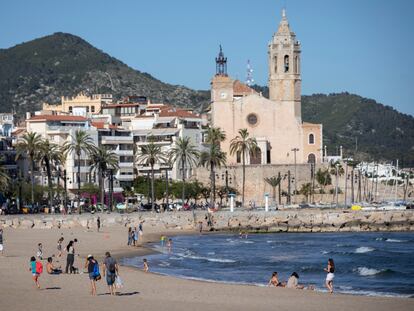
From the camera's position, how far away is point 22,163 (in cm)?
11825

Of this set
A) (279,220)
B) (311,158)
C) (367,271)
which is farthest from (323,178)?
(367,271)

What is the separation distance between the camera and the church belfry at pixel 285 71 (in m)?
130

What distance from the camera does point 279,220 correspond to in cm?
9231

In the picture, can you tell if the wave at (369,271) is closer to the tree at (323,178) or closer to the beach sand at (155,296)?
the beach sand at (155,296)

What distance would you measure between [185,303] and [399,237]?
166 ft

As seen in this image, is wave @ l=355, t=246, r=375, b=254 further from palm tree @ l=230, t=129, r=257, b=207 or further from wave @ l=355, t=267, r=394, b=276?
palm tree @ l=230, t=129, r=257, b=207

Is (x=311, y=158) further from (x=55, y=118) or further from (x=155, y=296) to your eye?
(x=155, y=296)

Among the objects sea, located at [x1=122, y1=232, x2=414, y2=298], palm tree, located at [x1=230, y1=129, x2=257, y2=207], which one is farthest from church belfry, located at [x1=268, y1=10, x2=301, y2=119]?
sea, located at [x1=122, y1=232, x2=414, y2=298]

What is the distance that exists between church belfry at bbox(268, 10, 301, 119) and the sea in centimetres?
4655

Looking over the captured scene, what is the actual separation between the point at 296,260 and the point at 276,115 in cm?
6992

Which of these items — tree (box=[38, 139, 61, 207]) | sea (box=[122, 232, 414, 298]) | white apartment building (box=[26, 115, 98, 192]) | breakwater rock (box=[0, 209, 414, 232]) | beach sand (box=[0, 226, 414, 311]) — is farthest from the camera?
white apartment building (box=[26, 115, 98, 192])

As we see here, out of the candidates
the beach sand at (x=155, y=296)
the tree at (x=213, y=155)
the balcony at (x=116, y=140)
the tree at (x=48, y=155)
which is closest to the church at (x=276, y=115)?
the tree at (x=213, y=155)

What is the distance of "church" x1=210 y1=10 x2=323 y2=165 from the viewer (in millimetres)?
128125

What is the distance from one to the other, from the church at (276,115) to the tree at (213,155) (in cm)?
360
